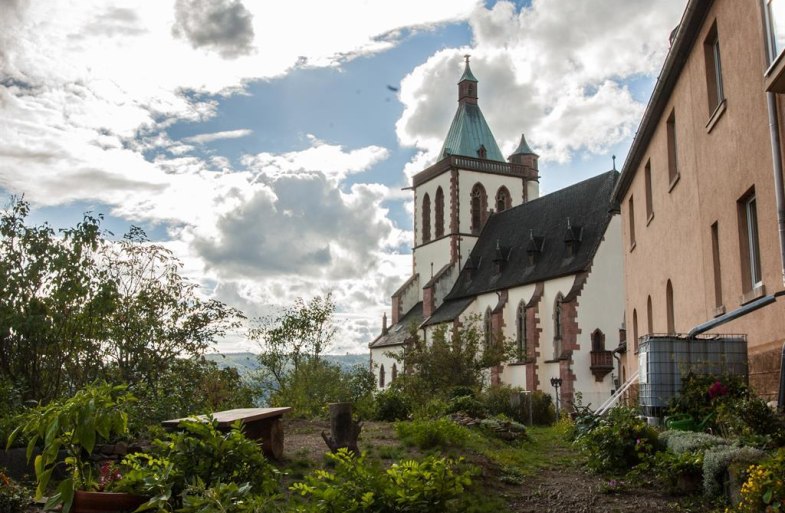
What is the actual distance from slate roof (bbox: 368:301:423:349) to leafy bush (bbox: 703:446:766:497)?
44709mm

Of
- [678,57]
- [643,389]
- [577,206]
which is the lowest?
[643,389]

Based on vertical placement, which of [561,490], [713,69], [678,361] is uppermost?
[713,69]

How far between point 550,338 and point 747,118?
2896 cm

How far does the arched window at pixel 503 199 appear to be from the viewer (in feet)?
181

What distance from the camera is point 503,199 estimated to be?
55.6 meters

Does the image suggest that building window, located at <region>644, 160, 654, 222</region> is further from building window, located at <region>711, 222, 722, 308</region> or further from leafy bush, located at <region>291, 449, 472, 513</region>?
leafy bush, located at <region>291, 449, 472, 513</region>

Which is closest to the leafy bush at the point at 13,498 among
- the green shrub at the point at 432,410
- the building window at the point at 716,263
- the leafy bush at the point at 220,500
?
the leafy bush at the point at 220,500

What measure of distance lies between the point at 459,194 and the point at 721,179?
4239cm

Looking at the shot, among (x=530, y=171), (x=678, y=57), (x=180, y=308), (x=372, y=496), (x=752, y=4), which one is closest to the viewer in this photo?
(x=372, y=496)

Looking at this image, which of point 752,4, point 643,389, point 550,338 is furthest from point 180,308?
point 550,338

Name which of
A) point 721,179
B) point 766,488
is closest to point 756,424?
point 766,488

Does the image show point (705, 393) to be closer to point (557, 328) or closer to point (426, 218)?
point (557, 328)

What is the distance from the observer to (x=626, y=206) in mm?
22500

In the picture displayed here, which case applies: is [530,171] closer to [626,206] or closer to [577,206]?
[577,206]
